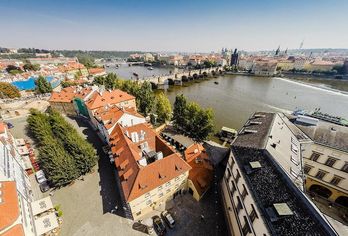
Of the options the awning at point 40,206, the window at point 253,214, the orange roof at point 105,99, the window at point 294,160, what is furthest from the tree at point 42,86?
the window at point 294,160

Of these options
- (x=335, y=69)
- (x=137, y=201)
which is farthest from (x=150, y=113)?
(x=335, y=69)

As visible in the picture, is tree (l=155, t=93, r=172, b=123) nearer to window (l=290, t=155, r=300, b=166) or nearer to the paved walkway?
the paved walkway

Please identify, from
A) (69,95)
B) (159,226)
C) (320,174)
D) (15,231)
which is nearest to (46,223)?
(15,231)

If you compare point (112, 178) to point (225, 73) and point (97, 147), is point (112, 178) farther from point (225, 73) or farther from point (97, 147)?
point (225, 73)

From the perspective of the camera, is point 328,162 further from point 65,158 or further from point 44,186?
point 44,186

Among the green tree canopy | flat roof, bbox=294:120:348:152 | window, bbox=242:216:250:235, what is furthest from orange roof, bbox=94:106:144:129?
flat roof, bbox=294:120:348:152

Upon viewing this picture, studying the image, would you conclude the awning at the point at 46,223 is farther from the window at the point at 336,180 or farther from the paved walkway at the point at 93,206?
the window at the point at 336,180

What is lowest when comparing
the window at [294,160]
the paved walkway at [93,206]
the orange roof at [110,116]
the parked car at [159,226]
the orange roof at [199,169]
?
the paved walkway at [93,206]
